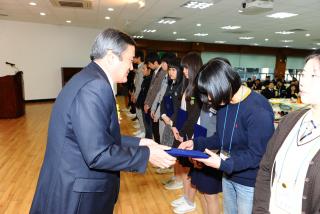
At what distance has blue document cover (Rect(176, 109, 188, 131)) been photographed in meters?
2.68

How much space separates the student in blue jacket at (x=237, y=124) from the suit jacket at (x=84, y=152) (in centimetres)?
47

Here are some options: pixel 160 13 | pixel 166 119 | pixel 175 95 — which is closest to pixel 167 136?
pixel 166 119

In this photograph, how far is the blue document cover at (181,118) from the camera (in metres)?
2.68

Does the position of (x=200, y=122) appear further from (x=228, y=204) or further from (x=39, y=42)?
(x=39, y=42)

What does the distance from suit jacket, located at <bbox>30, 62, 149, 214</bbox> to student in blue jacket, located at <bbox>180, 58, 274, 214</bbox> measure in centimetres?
47

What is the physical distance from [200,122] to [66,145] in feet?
4.06

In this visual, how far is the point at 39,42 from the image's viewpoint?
9516mm

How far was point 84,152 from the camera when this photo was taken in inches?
44.8

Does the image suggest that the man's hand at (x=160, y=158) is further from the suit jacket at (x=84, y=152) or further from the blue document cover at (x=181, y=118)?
the blue document cover at (x=181, y=118)

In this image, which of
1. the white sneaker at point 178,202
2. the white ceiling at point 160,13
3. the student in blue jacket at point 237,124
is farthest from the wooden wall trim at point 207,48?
the student in blue jacket at point 237,124

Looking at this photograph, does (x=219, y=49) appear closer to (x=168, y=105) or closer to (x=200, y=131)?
(x=168, y=105)

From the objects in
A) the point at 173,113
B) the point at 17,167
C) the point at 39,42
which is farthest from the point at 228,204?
the point at 39,42

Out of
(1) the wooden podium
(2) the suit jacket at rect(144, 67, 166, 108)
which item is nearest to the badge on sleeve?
(2) the suit jacket at rect(144, 67, 166, 108)

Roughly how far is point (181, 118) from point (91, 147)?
171 cm
